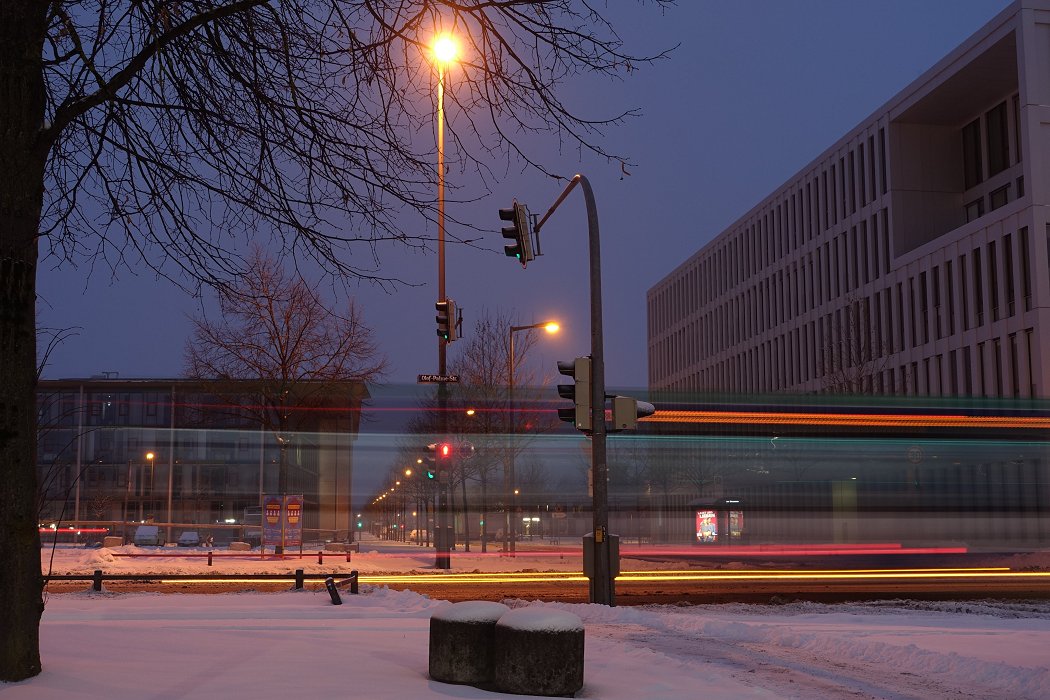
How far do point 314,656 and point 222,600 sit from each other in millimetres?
9708

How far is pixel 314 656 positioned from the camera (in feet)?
30.9

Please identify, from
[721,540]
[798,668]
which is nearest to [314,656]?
[798,668]

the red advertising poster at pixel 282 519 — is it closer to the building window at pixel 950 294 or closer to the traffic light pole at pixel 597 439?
the traffic light pole at pixel 597 439

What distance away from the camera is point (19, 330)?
7.34 metres

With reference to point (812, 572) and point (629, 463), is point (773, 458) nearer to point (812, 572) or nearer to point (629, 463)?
point (812, 572)

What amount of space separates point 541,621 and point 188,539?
46.7 meters

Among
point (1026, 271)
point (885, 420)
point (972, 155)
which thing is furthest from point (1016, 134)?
point (885, 420)

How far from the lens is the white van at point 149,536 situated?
48.4 meters

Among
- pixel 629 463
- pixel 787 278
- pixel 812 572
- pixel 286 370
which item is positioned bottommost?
pixel 812 572

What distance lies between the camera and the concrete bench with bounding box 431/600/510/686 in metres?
8.41

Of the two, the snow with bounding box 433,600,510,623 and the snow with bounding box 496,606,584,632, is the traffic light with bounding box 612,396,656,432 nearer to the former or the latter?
the snow with bounding box 433,600,510,623

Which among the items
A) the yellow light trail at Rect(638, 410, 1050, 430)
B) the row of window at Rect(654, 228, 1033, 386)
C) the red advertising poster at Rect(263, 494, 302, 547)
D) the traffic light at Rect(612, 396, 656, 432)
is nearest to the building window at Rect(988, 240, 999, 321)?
the row of window at Rect(654, 228, 1033, 386)

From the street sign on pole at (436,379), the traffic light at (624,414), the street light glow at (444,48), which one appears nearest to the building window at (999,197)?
the street sign on pole at (436,379)

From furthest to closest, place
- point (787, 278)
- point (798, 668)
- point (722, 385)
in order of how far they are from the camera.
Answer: point (722, 385) → point (787, 278) → point (798, 668)
